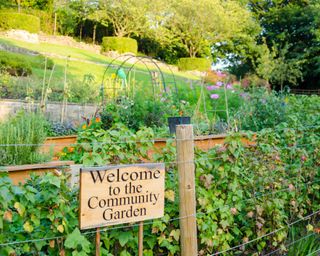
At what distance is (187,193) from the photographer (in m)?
2.24

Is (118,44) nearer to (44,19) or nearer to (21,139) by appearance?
(44,19)

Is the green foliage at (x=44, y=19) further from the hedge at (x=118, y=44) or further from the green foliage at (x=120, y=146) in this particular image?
the green foliage at (x=120, y=146)

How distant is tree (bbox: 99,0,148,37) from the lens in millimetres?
23375

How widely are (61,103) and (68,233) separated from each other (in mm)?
5895

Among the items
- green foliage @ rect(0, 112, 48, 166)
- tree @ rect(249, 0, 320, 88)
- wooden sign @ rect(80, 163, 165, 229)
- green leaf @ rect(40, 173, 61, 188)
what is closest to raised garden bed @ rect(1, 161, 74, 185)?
green foliage @ rect(0, 112, 48, 166)

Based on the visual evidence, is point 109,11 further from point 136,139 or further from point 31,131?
point 136,139

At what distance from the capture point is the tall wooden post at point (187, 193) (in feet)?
7.31

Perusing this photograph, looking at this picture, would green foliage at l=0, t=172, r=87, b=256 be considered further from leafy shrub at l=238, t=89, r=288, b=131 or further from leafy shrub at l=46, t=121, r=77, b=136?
leafy shrub at l=238, t=89, r=288, b=131

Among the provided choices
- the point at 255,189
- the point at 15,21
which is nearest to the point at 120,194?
the point at 255,189

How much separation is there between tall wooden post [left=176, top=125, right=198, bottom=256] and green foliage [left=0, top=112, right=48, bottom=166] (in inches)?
81.9

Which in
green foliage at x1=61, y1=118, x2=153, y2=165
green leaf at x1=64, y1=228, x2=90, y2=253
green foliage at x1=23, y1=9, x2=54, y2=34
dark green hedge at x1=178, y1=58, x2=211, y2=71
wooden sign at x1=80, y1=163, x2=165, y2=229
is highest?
green foliage at x1=23, y1=9, x2=54, y2=34

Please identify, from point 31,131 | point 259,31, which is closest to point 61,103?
point 31,131

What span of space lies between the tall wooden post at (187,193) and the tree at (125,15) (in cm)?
2202

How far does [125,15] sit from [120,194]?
2349 cm
